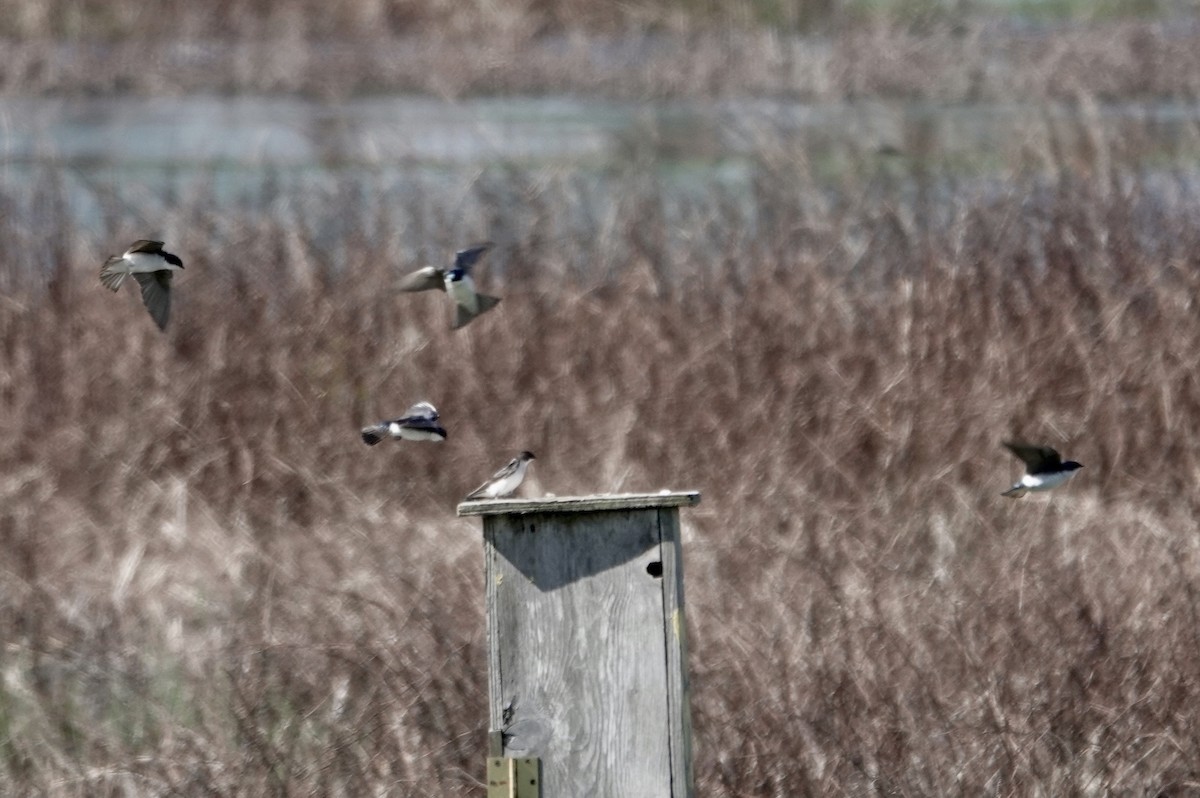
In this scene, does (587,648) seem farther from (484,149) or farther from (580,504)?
(484,149)

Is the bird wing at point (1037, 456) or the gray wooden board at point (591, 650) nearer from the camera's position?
the gray wooden board at point (591, 650)

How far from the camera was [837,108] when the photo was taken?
1341 cm

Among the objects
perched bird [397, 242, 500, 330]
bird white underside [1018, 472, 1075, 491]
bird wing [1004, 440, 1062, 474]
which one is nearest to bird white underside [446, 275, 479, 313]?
perched bird [397, 242, 500, 330]

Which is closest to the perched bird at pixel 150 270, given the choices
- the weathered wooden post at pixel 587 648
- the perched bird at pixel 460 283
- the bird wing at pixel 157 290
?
the bird wing at pixel 157 290

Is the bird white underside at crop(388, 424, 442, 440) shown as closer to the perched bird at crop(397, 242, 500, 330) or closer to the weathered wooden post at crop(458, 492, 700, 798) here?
the perched bird at crop(397, 242, 500, 330)

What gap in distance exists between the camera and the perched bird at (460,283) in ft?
17.6

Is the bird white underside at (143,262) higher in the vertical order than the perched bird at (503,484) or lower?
higher

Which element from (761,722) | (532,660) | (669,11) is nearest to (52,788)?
(761,722)

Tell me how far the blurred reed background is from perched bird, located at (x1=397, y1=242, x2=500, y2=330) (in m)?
0.97

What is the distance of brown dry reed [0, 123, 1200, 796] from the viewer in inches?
224

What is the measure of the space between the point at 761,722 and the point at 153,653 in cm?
216

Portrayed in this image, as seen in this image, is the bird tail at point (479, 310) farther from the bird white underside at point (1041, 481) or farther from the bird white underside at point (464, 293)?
the bird white underside at point (1041, 481)

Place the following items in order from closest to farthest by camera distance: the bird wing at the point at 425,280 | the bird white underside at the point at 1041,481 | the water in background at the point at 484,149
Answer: the bird wing at the point at 425,280 < the bird white underside at the point at 1041,481 < the water in background at the point at 484,149

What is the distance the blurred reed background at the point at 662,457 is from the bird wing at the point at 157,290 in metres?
1.34
